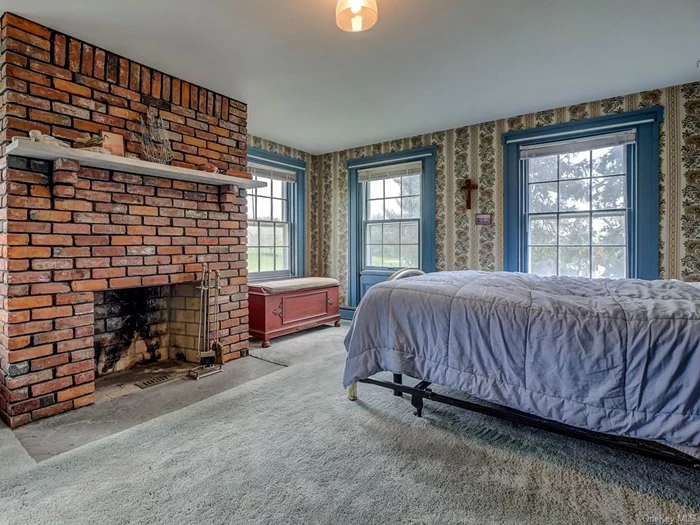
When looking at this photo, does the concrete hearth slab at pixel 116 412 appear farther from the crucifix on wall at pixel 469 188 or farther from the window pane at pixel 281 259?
the crucifix on wall at pixel 469 188

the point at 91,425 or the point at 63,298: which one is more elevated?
the point at 63,298

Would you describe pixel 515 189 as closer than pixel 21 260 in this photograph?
No

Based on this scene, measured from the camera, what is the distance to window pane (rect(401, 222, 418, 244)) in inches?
182

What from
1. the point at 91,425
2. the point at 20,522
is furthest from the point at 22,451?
the point at 20,522

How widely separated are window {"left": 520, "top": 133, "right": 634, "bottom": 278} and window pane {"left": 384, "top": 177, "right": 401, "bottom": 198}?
5.00 ft

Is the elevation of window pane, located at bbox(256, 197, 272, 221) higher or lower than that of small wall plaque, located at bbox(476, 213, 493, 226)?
Result: higher

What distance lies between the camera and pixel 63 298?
2.25 metres

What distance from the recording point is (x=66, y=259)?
2.26 m

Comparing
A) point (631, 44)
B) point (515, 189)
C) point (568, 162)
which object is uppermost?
point (631, 44)

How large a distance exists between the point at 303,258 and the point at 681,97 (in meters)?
4.31

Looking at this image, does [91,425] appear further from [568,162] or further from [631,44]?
[568,162]

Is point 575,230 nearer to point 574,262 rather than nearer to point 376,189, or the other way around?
point 574,262

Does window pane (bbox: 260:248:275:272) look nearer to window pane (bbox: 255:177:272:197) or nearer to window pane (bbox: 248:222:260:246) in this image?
window pane (bbox: 248:222:260:246)

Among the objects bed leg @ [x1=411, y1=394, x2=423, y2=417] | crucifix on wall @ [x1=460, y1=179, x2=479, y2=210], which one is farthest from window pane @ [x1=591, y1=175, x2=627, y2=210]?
bed leg @ [x1=411, y1=394, x2=423, y2=417]
